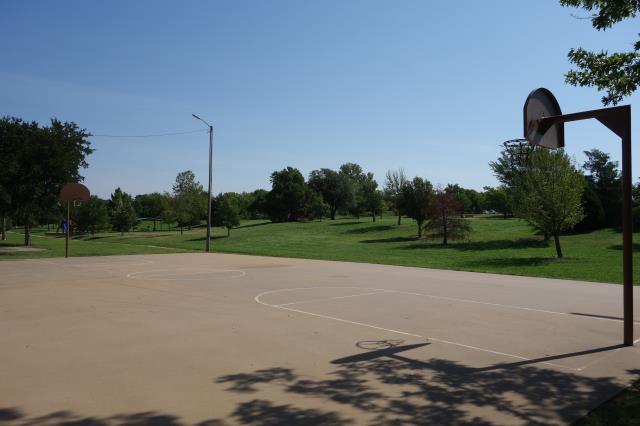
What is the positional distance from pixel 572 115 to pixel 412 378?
5086 millimetres

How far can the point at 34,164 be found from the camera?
29.4 meters

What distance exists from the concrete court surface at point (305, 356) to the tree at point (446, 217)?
888 inches

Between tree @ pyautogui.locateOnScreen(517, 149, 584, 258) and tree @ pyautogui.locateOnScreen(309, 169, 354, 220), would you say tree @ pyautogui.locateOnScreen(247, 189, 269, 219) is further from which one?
tree @ pyautogui.locateOnScreen(517, 149, 584, 258)

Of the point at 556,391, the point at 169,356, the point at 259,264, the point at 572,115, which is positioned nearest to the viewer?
the point at 556,391

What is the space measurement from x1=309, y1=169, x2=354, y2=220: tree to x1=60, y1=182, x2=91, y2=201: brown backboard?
51925 millimetres

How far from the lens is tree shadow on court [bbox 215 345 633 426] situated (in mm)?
4621

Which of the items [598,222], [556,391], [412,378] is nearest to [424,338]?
[412,378]

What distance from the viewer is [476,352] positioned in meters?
6.99

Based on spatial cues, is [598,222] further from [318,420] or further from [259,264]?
[318,420]

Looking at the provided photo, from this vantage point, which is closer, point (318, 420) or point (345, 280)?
point (318, 420)

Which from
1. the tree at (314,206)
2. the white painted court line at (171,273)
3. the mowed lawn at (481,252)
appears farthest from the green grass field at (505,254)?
the tree at (314,206)

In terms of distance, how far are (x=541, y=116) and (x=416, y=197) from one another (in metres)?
33.6

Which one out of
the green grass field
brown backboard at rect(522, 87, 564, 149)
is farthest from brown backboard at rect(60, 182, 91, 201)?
brown backboard at rect(522, 87, 564, 149)

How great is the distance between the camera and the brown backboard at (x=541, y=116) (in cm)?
753
